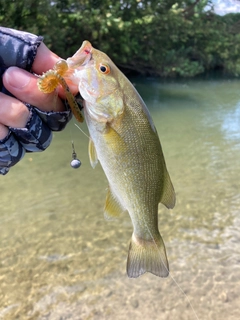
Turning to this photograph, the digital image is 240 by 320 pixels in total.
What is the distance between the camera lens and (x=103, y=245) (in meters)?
4.97

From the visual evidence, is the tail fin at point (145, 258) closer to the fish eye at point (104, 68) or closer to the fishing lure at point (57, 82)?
the fishing lure at point (57, 82)

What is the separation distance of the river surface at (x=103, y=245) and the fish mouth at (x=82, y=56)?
2.91 meters

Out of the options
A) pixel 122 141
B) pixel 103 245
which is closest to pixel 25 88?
pixel 122 141

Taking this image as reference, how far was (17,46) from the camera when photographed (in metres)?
1.79

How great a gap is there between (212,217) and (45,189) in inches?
117

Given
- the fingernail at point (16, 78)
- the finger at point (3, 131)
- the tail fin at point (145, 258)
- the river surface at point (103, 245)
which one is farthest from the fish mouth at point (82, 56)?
the river surface at point (103, 245)

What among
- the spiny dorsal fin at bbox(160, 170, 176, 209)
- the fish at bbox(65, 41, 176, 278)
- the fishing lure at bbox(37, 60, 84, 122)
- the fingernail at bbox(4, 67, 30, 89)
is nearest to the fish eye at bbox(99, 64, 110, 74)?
the fish at bbox(65, 41, 176, 278)

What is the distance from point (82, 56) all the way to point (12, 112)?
1.57ft

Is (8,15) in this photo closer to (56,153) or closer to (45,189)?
(56,153)

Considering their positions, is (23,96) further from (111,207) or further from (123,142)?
(111,207)

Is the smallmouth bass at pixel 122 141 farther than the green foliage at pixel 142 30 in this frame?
No

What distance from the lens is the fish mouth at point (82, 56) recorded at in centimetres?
190

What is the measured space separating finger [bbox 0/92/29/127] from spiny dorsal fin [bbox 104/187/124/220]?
711 millimetres

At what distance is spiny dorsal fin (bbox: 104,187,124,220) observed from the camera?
2.24 m
